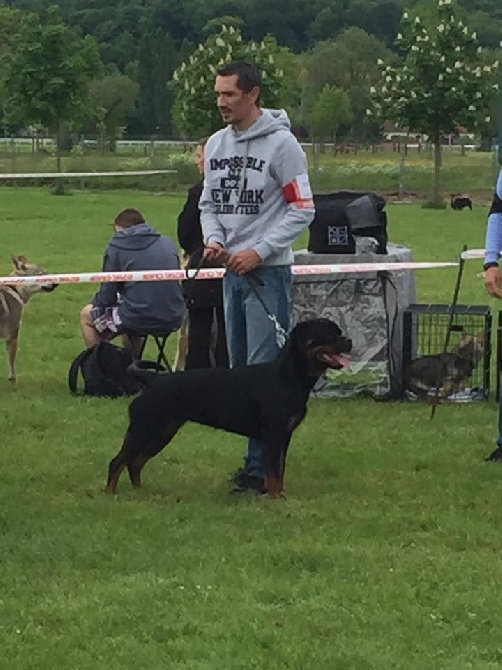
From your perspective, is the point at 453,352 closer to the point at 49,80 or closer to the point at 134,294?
the point at 134,294

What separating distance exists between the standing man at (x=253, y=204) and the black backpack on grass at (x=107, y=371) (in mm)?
2557

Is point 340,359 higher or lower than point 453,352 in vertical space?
higher

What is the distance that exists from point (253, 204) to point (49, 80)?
3689cm

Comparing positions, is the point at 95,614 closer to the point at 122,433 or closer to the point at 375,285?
the point at 122,433

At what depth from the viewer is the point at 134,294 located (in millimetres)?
8719

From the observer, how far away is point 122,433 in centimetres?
761

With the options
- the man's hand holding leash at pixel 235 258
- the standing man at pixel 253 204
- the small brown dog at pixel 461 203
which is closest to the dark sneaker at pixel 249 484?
the standing man at pixel 253 204

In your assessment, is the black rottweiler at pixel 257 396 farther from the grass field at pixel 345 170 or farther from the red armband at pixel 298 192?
the grass field at pixel 345 170

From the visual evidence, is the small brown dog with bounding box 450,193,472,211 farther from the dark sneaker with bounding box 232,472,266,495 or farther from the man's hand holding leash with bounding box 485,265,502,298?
the dark sneaker with bounding box 232,472,266,495

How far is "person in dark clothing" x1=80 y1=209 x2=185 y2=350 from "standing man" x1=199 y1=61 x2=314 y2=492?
2432 millimetres

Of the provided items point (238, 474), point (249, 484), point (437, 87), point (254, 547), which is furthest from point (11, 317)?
point (437, 87)

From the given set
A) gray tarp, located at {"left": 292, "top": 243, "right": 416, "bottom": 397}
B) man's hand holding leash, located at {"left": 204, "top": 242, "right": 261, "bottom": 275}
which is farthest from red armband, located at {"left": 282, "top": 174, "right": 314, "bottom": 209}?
gray tarp, located at {"left": 292, "top": 243, "right": 416, "bottom": 397}

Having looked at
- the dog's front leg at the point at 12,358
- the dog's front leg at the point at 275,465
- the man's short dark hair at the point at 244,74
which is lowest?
the dog's front leg at the point at 12,358

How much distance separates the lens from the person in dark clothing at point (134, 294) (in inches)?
341
